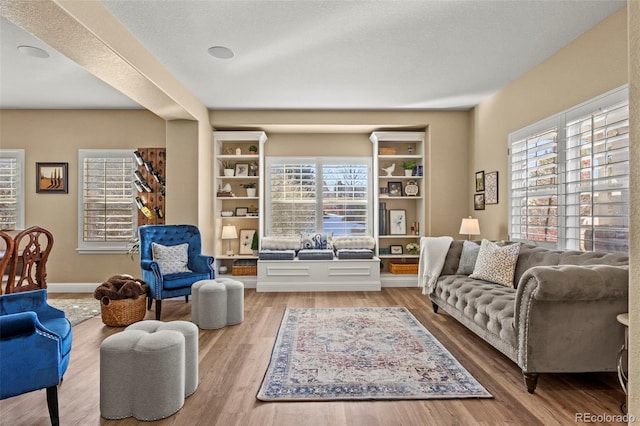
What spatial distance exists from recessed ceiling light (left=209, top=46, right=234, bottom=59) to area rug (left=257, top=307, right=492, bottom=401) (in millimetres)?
2799

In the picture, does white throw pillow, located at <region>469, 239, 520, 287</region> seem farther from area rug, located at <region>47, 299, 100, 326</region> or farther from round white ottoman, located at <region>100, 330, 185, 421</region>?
area rug, located at <region>47, 299, 100, 326</region>

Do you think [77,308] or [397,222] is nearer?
[77,308]

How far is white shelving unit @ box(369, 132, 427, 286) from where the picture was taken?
18.6 feet

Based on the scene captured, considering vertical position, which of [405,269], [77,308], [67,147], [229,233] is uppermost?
[67,147]

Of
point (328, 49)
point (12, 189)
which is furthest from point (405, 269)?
point (12, 189)

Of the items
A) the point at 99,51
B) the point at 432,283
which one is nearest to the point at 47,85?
the point at 99,51

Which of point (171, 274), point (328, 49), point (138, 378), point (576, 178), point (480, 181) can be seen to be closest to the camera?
point (138, 378)

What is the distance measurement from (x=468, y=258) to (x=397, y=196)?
198 cm

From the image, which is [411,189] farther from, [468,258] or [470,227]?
[468,258]

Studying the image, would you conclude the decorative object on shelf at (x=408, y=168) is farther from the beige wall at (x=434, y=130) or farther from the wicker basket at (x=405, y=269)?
the wicker basket at (x=405, y=269)

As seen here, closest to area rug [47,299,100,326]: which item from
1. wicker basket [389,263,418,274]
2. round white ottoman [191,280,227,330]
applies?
round white ottoman [191,280,227,330]

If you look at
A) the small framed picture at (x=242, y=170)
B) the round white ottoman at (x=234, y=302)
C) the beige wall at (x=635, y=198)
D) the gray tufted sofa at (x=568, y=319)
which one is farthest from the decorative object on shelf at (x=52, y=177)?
the beige wall at (x=635, y=198)

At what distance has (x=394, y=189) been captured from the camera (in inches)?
229

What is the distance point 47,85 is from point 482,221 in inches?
235
